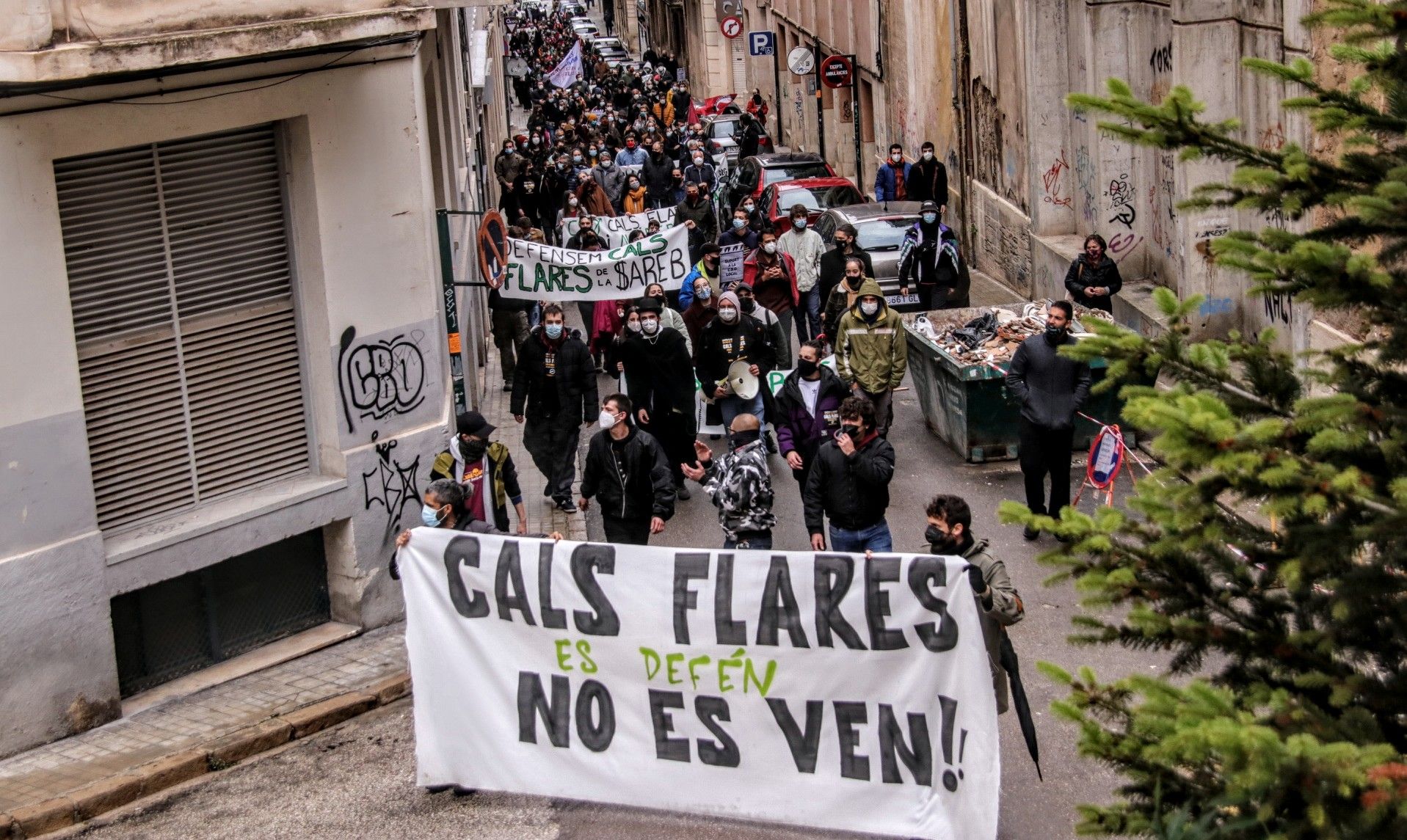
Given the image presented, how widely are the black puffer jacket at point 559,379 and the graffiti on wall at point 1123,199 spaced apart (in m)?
9.06

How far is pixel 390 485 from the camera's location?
11820 millimetres

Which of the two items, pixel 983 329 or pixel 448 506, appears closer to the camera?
pixel 448 506

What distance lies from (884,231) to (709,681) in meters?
14.8

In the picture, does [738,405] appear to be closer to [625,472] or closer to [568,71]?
[625,472]

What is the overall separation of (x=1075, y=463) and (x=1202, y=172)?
4313 mm

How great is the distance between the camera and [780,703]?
26.3 ft

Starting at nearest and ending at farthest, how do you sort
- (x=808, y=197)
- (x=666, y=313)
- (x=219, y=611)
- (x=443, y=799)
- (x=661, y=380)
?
(x=443, y=799) → (x=219, y=611) → (x=661, y=380) → (x=666, y=313) → (x=808, y=197)

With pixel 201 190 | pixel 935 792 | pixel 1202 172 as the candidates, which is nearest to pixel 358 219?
pixel 201 190

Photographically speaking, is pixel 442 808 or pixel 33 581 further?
pixel 33 581

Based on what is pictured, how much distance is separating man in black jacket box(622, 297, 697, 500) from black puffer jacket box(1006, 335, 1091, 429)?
9.44 feet

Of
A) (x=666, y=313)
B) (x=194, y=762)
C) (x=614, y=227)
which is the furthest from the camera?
(x=614, y=227)

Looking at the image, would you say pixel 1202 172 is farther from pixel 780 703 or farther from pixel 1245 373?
pixel 1245 373

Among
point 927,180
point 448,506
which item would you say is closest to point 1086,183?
point 927,180

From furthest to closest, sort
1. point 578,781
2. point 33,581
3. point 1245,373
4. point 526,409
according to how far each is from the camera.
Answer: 1. point 526,409
2. point 33,581
3. point 578,781
4. point 1245,373
